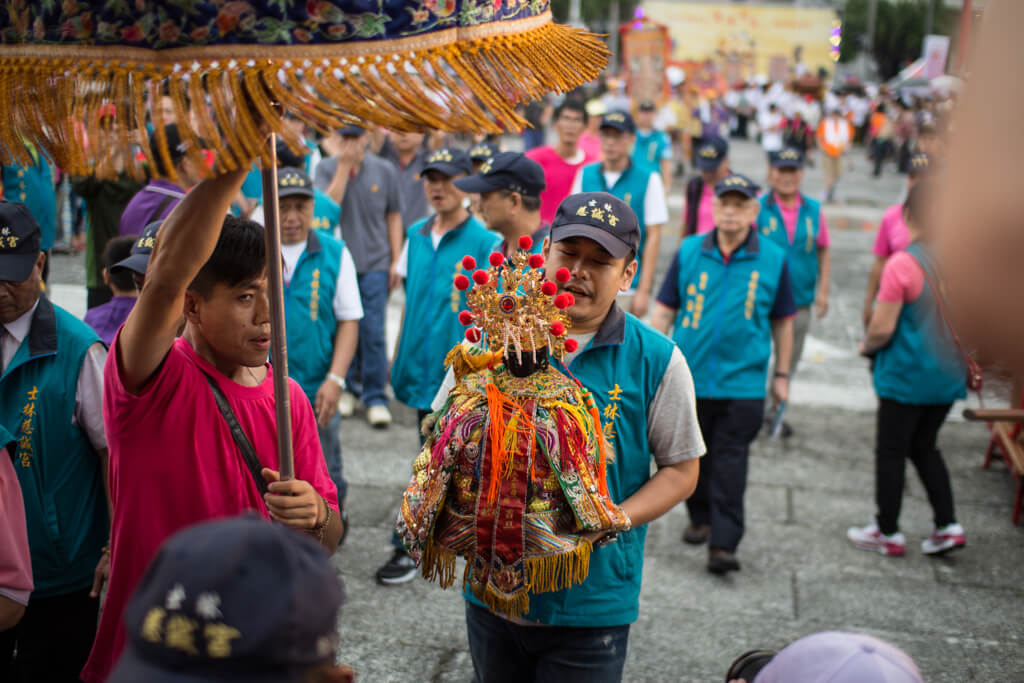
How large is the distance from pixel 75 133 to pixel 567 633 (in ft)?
6.36

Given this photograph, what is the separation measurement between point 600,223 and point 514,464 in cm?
87

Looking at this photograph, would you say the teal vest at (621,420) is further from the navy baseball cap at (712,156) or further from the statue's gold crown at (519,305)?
the navy baseball cap at (712,156)

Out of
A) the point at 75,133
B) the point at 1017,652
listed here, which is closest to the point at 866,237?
the point at 1017,652

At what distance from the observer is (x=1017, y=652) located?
4.83m

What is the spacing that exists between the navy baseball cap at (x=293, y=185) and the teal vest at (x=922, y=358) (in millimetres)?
3486

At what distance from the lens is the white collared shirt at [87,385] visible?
3.20m

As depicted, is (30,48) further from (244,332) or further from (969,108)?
(969,108)

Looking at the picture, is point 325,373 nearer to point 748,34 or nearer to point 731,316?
point 731,316

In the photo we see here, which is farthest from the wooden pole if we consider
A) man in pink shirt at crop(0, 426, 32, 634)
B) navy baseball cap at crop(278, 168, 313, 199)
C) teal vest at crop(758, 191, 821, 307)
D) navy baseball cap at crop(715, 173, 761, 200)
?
teal vest at crop(758, 191, 821, 307)

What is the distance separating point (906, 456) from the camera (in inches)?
231

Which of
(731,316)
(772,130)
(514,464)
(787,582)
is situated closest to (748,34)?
(772,130)

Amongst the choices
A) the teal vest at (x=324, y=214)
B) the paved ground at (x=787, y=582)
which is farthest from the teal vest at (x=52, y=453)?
the teal vest at (x=324, y=214)

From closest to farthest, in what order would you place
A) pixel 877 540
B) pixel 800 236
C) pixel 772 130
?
pixel 877 540, pixel 800 236, pixel 772 130

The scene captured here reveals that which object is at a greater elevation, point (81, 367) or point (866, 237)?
point (81, 367)
